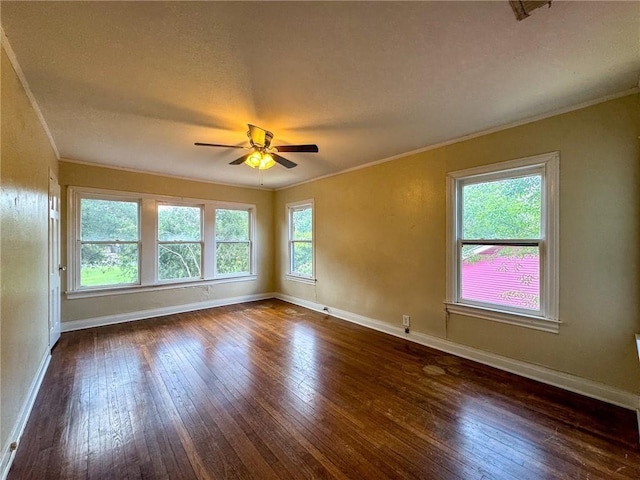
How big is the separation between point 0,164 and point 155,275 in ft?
11.5

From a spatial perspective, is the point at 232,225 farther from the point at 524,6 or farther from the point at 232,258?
the point at 524,6

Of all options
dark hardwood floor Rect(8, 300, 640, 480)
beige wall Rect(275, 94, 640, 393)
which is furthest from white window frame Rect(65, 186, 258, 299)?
beige wall Rect(275, 94, 640, 393)

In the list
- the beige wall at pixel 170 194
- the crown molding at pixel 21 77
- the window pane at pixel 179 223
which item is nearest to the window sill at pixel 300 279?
the beige wall at pixel 170 194

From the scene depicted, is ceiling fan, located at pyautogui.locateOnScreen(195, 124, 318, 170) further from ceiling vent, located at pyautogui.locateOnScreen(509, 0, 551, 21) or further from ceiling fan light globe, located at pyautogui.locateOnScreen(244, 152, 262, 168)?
ceiling vent, located at pyautogui.locateOnScreen(509, 0, 551, 21)

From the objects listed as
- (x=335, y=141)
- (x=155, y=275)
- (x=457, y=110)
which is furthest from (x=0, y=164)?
(x=155, y=275)

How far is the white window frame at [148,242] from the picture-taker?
400 centimetres

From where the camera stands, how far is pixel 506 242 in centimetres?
282

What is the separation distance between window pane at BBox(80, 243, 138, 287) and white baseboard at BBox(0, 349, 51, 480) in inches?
64.0

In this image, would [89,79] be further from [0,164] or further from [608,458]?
[608,458]

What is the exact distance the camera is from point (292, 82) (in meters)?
1.99

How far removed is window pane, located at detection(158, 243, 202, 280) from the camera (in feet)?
15.9

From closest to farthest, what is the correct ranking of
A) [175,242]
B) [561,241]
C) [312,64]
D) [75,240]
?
[312,64] → [561,241] → [75,240] → [175,242]

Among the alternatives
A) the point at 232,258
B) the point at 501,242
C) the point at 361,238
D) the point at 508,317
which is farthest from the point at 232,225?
the point at 508,317

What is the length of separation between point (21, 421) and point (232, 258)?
12.8 feet
